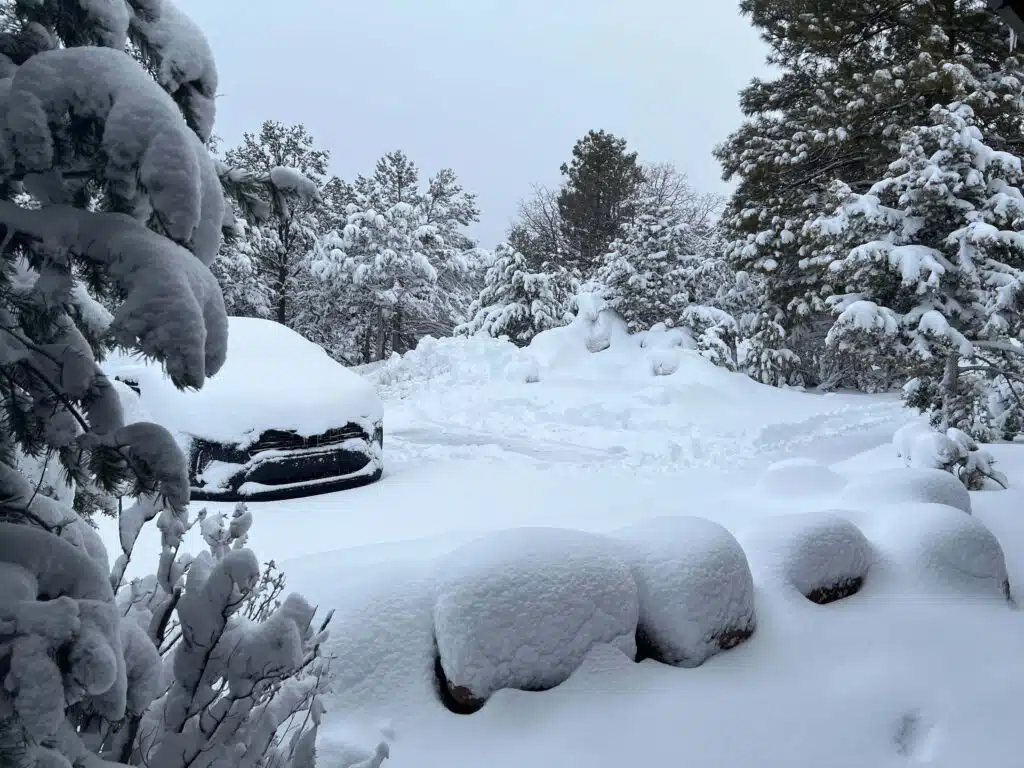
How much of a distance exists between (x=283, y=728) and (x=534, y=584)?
111 centimetres

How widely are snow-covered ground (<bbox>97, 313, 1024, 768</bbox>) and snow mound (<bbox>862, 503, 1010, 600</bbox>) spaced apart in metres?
0.01

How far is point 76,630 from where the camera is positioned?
934 millimetres

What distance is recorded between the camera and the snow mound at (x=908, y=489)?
509 centimetres

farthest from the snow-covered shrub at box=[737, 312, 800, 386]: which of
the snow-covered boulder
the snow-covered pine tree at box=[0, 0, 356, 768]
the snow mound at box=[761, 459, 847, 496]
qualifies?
the snow-covered pine tree at box=[0, 0, 356, 768]

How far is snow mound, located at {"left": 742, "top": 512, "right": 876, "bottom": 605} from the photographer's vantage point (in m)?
3.74

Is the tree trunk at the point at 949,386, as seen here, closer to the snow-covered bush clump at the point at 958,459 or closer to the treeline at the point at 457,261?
the snow-covered bush clump at the point at 958,459

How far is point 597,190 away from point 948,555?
2476 cm

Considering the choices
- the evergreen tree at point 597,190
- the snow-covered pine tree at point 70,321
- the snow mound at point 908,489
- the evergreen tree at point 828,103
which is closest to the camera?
the snow-covered pine tree at point 70,321

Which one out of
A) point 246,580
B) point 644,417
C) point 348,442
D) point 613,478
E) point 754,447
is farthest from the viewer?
point 644,417

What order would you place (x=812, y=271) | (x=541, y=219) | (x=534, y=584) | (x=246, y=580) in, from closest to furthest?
(x=246, y=580) < (x=534, y=584) < (x=812, y=271) < (x=541, y=219)

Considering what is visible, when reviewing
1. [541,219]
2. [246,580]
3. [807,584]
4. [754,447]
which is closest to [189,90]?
[246,580]

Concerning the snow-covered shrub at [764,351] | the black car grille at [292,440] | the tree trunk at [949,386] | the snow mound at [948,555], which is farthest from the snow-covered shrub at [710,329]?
the snow mound at [948,555]

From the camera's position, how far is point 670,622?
3.08m

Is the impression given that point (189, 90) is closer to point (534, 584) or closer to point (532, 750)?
point (534, 584)
